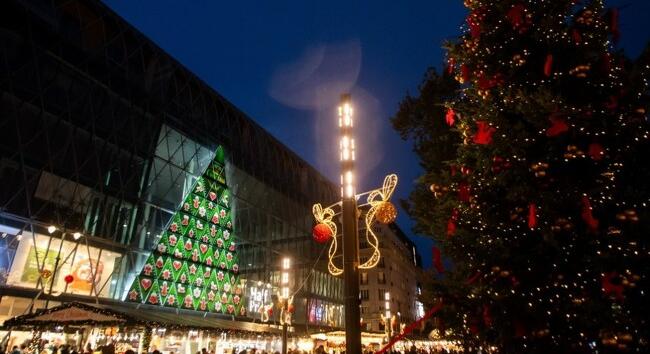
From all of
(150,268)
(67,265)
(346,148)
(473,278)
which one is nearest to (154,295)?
(150,268)

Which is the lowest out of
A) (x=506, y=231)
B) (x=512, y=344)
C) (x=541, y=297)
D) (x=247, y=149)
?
(x=512, y=344)

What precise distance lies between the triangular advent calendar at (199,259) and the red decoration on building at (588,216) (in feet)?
89.5

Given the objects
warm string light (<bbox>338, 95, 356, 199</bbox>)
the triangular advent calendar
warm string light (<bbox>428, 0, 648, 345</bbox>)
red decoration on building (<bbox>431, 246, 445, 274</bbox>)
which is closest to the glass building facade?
the triangular advent calendar

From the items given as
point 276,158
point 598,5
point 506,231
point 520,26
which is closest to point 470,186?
point 506,231

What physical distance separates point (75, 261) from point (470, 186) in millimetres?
25013

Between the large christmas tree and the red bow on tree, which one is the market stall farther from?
the red bow on tree

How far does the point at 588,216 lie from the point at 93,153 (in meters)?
27.5

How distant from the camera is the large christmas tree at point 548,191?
545cm

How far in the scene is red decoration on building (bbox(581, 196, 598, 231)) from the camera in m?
5.43

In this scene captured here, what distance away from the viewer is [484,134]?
20.7 ft

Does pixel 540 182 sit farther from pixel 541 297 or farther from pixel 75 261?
pixel 75 261

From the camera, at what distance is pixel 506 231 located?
6383mm

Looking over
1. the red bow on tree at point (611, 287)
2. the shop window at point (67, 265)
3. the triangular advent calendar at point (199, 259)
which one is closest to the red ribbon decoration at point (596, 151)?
the red bow on tree at point (611, 287)

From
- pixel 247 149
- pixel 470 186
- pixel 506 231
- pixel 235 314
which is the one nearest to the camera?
pixel 506 231
